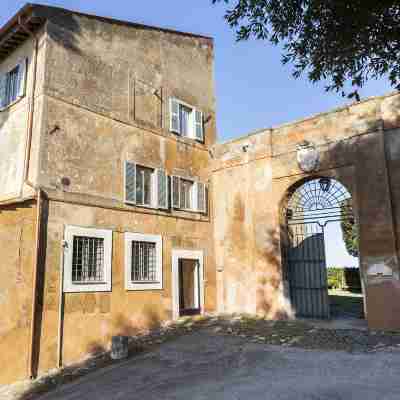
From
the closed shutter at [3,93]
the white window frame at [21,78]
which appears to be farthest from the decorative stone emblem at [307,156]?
the closed shutter at [3,93]

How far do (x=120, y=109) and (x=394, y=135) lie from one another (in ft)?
24.3

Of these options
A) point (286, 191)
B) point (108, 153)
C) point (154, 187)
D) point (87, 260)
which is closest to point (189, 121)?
point (154, 187)

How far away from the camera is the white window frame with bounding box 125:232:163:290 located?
10703 mm

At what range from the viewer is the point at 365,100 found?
35.6 ft

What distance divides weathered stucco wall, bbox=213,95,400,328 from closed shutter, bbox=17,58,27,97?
21.2 feet

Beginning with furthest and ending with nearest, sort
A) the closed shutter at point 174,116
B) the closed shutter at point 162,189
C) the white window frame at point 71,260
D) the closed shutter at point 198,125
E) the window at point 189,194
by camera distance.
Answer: the closed shutter at point 198,125
the closed shutter at point 174,116
the window at point 189,194
the closed shutter at point 162,189
the white window frame at point 71,260

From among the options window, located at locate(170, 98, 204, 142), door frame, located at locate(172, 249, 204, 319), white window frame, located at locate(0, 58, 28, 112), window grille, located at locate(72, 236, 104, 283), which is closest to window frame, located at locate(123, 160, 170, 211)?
door frame, located at locate(172, 249, 204, 319)

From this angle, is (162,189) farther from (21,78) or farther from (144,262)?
(21,78)

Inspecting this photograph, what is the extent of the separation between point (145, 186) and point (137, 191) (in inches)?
19.8

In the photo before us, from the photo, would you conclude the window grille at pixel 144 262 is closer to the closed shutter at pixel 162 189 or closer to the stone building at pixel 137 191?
the stone building at pixel 137 191

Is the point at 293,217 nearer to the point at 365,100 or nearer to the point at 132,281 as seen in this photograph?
the point at 365,100

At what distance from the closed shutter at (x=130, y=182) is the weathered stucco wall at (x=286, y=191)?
350 cm

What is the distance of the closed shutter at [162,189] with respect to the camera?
12.1 m

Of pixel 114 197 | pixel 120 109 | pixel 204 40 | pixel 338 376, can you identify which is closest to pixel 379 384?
pixel 338 376
